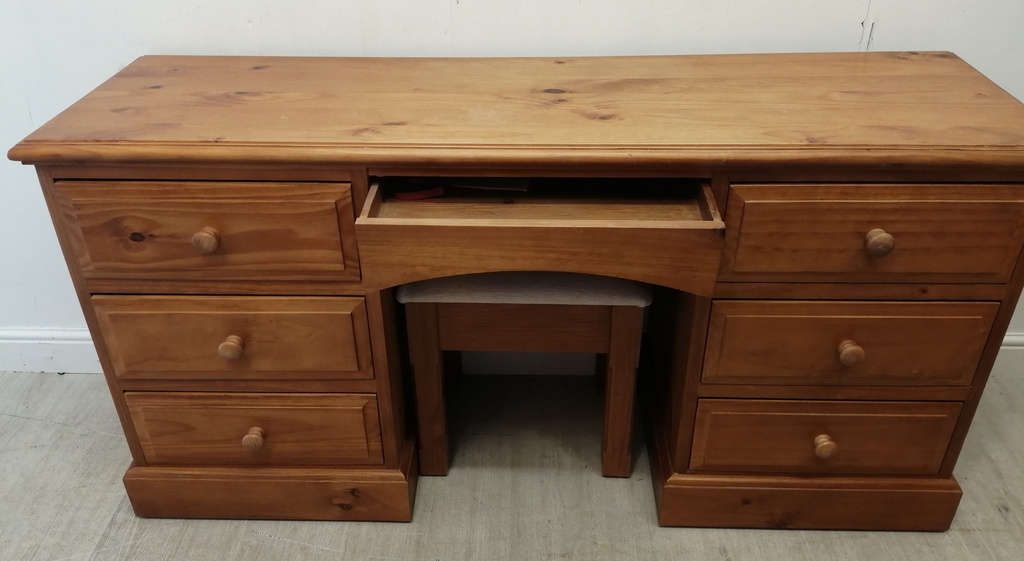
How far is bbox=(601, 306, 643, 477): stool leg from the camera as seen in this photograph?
4.00 ft

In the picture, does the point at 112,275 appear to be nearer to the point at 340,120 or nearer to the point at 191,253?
the point at 191,253

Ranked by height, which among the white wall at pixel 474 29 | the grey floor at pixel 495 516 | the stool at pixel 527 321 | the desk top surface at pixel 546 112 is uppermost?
the white wall at pixel 474 29

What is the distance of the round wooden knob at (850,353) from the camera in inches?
42.0

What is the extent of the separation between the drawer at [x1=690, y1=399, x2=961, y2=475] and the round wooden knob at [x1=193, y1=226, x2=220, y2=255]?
2.52ft

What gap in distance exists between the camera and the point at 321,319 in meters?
1.10

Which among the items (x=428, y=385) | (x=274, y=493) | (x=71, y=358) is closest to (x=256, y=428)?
(x=274, y=493)

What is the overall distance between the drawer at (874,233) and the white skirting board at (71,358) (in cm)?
68

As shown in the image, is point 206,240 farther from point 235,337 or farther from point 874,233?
point 874,233

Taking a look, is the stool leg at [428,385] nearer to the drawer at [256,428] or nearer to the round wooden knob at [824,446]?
the drawer at [256,428]

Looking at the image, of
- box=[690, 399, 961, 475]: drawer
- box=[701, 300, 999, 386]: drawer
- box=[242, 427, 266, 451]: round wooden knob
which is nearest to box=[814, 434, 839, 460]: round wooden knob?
box=[690, 399, 961, 475]: drawer

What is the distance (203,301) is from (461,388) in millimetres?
681

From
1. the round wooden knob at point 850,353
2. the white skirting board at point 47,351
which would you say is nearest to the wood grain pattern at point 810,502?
the round wooden knob at point 850,353

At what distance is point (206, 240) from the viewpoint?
1001 millimetres

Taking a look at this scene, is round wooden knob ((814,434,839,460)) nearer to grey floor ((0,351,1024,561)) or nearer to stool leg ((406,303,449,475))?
grey floor ((0,351,1024,561))
